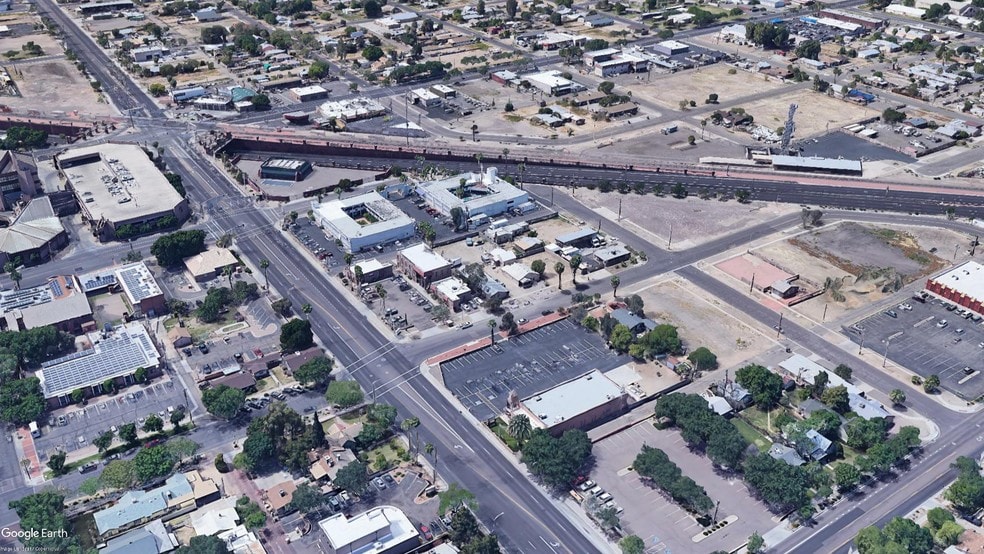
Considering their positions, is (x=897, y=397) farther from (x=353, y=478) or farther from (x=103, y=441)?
(x=103, y=441)

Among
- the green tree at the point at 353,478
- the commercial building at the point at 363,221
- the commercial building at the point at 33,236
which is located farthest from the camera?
the commercial building at the point at 363,221

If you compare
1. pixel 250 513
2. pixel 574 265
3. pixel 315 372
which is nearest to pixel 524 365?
pixel 574 265

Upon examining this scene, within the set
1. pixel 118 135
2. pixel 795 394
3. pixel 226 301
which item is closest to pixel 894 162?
pixel 795 394

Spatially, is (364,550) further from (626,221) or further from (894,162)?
(894,162)

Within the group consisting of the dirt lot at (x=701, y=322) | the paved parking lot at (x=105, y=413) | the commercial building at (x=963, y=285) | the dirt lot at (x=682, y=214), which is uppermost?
the paved parking lot at (x=105, y=413)

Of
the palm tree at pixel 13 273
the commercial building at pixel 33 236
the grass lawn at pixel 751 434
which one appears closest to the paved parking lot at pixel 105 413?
the palm tree at pixel 13 273

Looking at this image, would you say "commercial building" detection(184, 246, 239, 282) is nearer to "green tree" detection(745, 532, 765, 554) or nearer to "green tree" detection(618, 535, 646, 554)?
"green tree" detection(618, 535, 646, 554)

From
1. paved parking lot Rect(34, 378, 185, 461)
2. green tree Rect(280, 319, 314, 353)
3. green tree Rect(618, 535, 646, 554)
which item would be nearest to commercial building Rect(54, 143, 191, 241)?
paved parking lot Rect(34, 378, 185, 461)

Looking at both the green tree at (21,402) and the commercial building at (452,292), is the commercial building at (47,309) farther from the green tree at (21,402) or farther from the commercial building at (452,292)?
the commercial building at (452,292)
